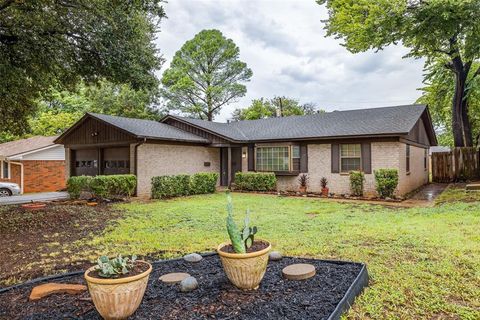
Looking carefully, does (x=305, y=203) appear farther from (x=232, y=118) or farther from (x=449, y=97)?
(x=232, y=118)

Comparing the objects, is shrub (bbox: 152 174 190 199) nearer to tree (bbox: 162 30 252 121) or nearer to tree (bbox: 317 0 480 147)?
tree (bbox: 317 0 480 147)

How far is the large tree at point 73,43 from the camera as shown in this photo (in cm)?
773

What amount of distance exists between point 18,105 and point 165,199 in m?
5.97

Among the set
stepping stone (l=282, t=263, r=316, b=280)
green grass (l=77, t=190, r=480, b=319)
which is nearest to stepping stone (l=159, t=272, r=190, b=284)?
stepping stone (l=282, t=263, r=316, b=280)

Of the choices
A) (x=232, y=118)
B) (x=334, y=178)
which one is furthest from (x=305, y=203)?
(x=232, y=118)

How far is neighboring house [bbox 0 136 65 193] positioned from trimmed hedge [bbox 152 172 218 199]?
1021 cm

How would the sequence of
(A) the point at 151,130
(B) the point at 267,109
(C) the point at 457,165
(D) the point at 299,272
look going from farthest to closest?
(B) the point at 267,109 < (C) the point at 457,165 < (A) the point at 151,130 < (D) the point at 299,272

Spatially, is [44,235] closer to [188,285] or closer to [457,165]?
[188,285]

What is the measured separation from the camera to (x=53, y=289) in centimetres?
332

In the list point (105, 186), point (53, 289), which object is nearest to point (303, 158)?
point (105, 186)

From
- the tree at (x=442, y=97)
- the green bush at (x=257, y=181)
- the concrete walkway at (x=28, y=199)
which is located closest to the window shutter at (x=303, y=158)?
the green bush at (x=257, y=181)

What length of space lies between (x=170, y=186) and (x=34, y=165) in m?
11.1

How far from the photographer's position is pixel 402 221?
293 inches

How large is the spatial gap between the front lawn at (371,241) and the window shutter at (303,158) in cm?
402
